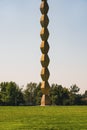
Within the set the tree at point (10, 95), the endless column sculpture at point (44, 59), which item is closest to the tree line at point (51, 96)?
the tree at point (10, 95)

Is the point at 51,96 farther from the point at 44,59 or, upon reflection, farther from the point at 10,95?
the point at 44,59

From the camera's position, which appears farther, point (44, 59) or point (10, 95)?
point (10, 95)

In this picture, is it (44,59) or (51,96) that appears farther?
(51,96)

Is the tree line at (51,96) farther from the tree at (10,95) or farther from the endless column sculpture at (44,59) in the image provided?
the endless column sculpture at (44,59)

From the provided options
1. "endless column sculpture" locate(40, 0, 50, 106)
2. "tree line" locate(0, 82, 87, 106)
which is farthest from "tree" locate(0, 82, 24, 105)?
"endless column sculpture" locate(40, 0, 50, 106)

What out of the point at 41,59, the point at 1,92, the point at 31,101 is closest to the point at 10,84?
the point at 1,92

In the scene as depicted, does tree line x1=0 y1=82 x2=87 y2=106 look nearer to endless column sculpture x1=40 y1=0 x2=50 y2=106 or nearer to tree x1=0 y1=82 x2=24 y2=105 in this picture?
tree x1=0 y1=82 x2=24 y2=105

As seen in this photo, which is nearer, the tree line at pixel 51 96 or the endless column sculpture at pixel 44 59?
the endless column sculpture at pixel 44 59

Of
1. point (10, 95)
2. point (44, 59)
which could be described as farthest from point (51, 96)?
point (44, 59)

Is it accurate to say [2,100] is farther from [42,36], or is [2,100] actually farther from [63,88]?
[42,36]

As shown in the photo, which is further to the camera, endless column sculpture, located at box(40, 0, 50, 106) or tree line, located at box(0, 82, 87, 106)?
tree line, located at box(0, 82, 87, 106)

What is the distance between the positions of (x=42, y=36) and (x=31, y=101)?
35199 millimetres

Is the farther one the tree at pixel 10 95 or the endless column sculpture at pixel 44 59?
the tree at pixel 10 95

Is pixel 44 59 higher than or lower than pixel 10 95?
higher
